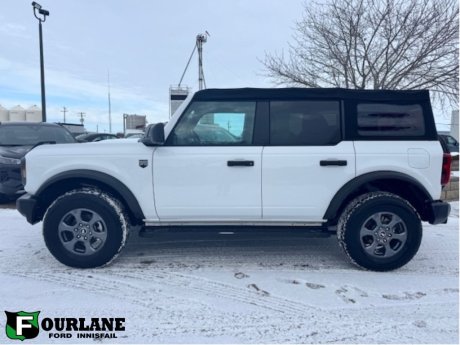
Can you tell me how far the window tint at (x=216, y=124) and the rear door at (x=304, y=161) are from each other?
0.88ft

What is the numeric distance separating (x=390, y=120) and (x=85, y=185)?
327 centimetres

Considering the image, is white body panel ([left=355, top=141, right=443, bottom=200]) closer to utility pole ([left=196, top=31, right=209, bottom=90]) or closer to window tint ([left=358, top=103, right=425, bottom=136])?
window tint ([left=358, top=103, right=425, bottom=136])

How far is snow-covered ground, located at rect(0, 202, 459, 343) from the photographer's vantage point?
2.53 m

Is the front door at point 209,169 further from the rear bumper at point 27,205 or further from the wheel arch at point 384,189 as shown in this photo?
the rear bumper at point 27,205

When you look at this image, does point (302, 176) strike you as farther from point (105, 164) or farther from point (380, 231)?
point (105, 164)

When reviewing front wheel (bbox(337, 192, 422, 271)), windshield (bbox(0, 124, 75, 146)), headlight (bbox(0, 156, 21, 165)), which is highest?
windshield (bbox(0, 124, 75, 146))

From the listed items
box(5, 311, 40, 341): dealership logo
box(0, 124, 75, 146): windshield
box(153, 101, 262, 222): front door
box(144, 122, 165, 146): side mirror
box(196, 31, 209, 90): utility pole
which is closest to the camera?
box(5, 311, 40, 341): dealership logo

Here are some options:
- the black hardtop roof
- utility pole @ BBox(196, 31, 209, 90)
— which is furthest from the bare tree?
utility pole @ BBox(196, 31, 209, 90)

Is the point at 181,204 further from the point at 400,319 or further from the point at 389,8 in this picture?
the point at 389,8

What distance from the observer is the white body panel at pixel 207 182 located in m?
3.42

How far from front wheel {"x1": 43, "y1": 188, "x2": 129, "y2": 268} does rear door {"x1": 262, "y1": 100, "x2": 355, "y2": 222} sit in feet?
5.09

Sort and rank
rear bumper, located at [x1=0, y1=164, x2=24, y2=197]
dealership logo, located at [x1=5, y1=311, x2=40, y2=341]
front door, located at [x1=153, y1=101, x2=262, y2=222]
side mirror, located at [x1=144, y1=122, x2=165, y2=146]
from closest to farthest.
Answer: dealership logo, located at [x1=5, y1=311, x2=40, y2=341], side mirror, located at [x1=144, y1=122, x2=165, y2=146], front door, located at [x1=153, y1=101, x2=262, y2=222], rear bumper, located at [x1=0, y1=164, x2=24, y2=197]

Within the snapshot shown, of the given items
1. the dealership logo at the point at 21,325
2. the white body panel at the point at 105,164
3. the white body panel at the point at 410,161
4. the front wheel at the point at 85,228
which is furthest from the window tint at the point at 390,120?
the dealership logo at the point at 21,325

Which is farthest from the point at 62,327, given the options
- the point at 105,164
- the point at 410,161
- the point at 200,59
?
the point at 200,59
